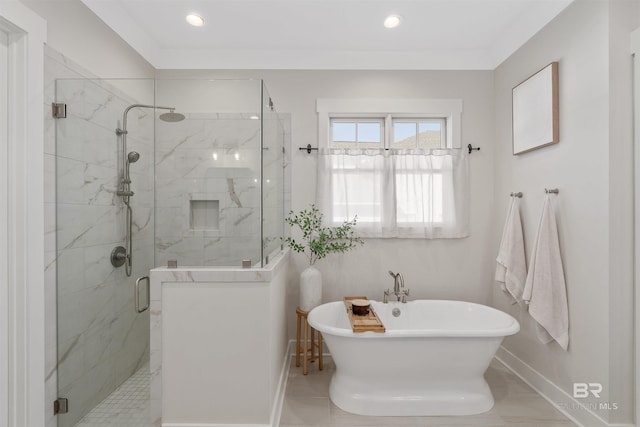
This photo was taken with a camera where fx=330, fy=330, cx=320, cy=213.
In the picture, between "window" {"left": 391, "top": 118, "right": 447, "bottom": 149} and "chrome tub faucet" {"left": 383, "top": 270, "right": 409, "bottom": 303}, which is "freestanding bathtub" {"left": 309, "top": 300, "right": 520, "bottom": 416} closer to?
"chrome tub faucet" {"left": 383, "top": 270, "right": 409, "bottom": 303}

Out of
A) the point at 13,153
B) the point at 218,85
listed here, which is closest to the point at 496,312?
the point at 218,85

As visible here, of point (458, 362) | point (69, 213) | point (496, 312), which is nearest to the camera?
point (69, 213)

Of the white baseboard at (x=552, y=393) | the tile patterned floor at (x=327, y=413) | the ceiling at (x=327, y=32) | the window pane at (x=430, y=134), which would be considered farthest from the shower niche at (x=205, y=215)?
the white baseboard at (x=552, y=393)

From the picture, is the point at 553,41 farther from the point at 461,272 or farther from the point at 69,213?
the point at 69,213

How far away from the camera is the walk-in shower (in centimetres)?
179

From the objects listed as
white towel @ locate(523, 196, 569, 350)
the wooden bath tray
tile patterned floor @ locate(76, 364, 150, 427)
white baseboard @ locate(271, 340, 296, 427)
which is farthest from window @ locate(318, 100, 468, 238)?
tile patterned floor @ locate(76, 364, 150, 427)

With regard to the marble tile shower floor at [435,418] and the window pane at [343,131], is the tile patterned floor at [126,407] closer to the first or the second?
the marble tile shower floor at [435,418]

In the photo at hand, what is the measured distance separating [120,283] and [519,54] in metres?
3.19

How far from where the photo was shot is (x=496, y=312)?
93.4 inches

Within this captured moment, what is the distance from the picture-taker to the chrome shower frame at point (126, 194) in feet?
6.48

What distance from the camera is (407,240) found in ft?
9.29

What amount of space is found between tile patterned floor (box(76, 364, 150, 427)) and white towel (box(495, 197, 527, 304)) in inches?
98.0

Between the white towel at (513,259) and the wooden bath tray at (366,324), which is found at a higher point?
the white towel at (513,259)

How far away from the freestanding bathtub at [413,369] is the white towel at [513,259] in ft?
1.13
